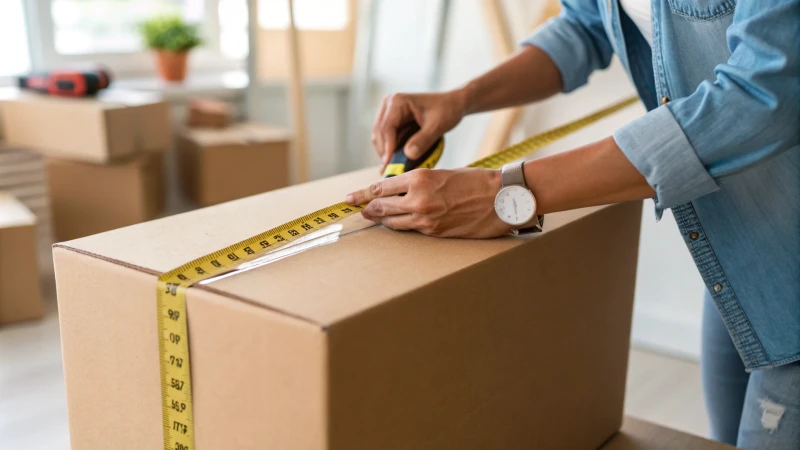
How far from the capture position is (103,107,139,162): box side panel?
7.40 ft

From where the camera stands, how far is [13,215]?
219 cm

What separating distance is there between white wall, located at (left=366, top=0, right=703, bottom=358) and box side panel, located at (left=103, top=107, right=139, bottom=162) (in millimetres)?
972

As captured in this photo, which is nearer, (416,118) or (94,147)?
(416,118)

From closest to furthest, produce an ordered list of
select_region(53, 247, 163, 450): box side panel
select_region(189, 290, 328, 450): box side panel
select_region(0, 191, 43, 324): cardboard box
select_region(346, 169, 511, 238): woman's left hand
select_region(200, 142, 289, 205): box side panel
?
select_region(189, 290, 328, 450): box side panel, select_region(53, 247, 163, 450): box side panel, select_region(346, 169, 511, 238): woman's left hand, select_region(0, 191, 43, 324): cardboard box, select_region(200, 142, 289, 205): box side panel

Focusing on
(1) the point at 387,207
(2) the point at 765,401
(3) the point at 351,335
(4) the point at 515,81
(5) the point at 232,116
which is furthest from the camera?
(5) the point at 232,116

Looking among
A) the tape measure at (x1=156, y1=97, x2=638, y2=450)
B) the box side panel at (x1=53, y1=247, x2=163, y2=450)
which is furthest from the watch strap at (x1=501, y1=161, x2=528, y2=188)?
the box side panel at (x1=53, y1=247, x2=163, y2=450)

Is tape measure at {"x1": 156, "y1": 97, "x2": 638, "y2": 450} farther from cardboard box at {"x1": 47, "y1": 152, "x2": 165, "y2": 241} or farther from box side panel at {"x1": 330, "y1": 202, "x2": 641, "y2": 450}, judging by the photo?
cardboard box at {"x1": 47, "y1": 152, "x2": 165, "y2": 241}

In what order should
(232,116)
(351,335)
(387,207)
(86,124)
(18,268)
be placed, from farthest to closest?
1. (232,116)
2. (86,124)
3. (18,268)
4. (387,207)
5. (351,335)

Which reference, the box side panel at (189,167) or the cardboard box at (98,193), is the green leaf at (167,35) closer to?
the box side panel at (189,167)

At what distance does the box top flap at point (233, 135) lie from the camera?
8.54 feet

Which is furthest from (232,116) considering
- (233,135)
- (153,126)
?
(153,126)

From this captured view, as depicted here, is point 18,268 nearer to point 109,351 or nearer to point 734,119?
point 109,351

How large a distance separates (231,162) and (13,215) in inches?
28.3

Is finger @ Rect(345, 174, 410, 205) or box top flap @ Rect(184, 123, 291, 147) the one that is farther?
box top flap @ Rect(184, 123, 291, 147)
